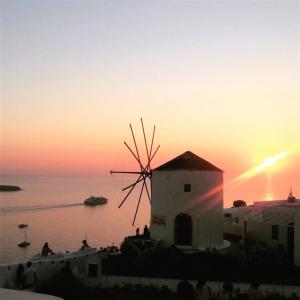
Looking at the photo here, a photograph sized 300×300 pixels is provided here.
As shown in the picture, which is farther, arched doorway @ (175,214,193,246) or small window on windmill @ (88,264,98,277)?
arched doorway @ (175,214,193,246)

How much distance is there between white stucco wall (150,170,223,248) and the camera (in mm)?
20281

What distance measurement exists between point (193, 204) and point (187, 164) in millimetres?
1758

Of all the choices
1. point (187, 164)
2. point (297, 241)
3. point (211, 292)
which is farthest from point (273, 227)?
point (211, 292)

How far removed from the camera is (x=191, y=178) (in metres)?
20.3

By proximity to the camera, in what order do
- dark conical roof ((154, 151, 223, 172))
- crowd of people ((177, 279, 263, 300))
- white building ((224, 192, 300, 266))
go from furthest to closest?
dark conical roof ((154, 151, 223, 172))
white building ((224, 192, 300, 266))
crowd of people ((177, 279, 263, 300))

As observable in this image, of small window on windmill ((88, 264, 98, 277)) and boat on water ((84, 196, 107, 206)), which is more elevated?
small window on windmill ((88, 264, 98, 277))

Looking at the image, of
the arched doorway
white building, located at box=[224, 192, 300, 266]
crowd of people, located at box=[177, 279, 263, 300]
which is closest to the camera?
crowd of people, located at box=[177, 279, 263, 300]

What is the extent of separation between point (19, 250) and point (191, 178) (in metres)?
25.0

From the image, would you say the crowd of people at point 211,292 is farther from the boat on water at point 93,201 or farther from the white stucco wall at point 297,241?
the boat on water at point 93,201

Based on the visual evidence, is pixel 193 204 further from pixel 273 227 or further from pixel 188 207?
pixel 273 227

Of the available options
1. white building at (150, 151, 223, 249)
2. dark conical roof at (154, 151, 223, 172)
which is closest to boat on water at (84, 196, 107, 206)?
dark conical roof at (154, 151, 223, 172)

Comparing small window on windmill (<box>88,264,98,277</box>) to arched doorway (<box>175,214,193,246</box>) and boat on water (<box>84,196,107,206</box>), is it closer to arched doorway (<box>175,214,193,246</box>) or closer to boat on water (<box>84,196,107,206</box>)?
arched doorway (<box>175,214,193,246</box>)

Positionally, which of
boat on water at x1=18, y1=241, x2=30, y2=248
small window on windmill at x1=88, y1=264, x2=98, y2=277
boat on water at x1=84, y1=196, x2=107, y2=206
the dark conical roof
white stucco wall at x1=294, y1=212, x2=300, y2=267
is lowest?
boat on water at x1=18, y1=241, x2=30, y2=248

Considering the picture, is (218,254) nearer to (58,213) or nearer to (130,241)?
(130,241)
